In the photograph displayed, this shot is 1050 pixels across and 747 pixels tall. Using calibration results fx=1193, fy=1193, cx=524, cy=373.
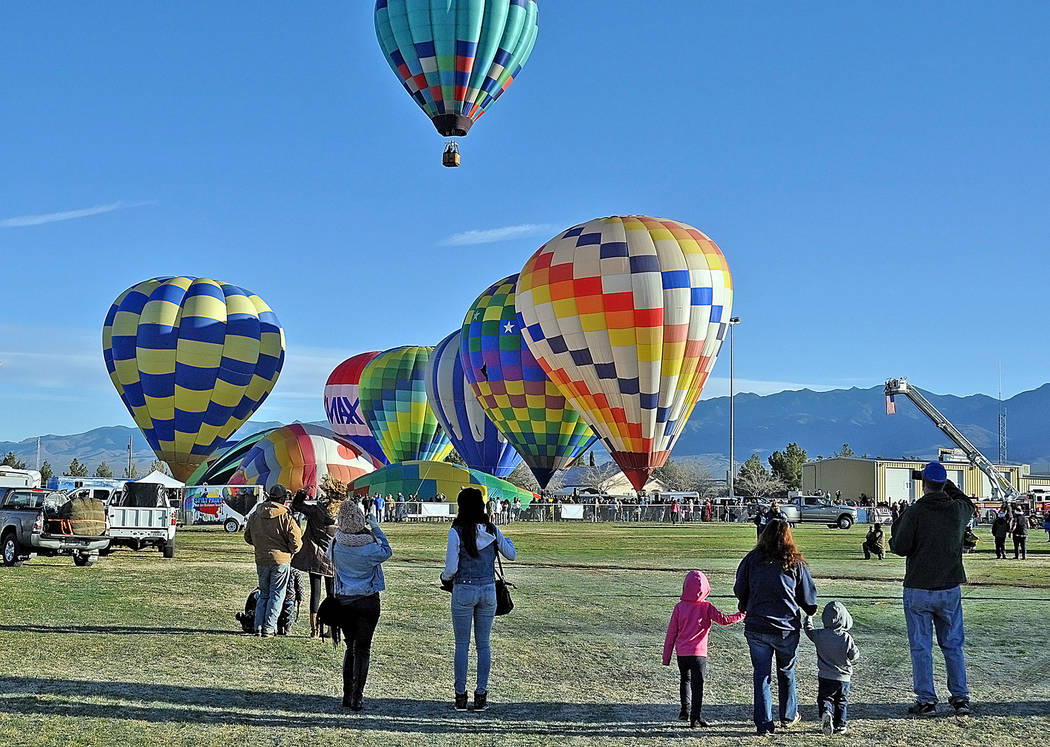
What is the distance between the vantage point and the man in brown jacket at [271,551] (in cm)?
1184

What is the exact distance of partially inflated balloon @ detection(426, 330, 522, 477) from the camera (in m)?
56.9

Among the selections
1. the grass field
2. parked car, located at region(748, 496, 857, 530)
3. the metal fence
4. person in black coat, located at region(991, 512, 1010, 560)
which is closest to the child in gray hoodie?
the grass field

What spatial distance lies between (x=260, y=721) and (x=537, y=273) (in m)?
36.5

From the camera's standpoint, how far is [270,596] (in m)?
12.0

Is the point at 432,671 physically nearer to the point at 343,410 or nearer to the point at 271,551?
the point at 271,551

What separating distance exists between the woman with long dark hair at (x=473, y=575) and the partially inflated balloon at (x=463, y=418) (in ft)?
156

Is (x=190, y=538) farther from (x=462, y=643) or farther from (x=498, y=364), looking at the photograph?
(x=462, y=643)

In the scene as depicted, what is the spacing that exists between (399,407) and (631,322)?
2455 cm

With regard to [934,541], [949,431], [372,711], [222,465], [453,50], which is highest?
[453,50]

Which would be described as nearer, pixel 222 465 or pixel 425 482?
pixel 425 482

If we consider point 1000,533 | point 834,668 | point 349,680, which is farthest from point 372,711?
point 1000,533

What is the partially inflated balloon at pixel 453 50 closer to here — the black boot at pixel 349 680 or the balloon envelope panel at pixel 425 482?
the balloon envelope panel at pixel 425 482

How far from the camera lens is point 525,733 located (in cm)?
789

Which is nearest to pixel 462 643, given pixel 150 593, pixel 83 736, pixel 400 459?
pixel 83 736
